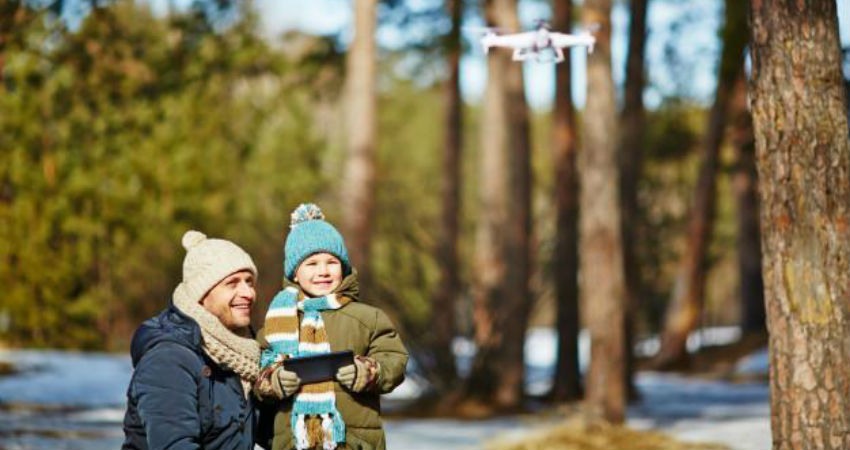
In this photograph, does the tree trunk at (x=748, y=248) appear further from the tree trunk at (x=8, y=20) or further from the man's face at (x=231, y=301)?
the man's face at (x=231, y=301)

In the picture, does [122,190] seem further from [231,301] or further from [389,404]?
[231,301]

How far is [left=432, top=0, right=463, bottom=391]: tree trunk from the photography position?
16.9 m

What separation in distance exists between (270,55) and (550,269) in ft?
16.2

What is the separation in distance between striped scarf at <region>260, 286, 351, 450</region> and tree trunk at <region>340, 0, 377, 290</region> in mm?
15182

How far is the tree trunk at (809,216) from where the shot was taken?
21.9 feet

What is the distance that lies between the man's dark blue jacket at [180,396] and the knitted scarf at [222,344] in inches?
1.1

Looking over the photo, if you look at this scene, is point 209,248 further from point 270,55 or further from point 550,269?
point 270,55

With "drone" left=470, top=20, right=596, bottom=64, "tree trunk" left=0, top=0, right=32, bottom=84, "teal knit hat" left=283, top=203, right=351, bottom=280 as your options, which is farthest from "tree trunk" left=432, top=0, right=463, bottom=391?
"teal knit hat" left=283, top=203, right=351, bottom=280

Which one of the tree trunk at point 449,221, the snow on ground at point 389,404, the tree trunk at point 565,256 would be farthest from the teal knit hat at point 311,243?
the tree trunk at point 565,256

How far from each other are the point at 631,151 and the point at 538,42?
13.2 meters

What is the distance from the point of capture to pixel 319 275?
4.79 m

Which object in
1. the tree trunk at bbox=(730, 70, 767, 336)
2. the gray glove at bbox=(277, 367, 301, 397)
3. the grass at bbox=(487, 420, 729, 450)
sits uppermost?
the gray glove at bbox=(277, 367, 301, 397)

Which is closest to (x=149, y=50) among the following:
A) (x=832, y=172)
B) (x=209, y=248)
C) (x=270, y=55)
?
(x=270, y=55)

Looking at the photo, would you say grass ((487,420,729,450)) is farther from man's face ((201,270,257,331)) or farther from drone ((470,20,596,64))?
man's face ((201,270,257,331))
